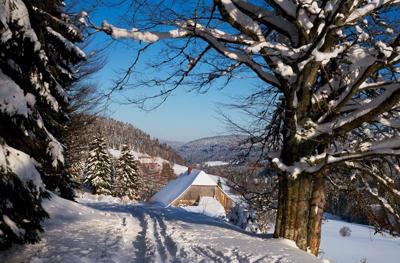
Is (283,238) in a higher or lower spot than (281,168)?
lower

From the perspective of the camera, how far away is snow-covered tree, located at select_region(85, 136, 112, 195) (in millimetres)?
42000

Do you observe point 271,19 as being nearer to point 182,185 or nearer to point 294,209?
point 294,209

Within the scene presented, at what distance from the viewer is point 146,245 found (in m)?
6.26

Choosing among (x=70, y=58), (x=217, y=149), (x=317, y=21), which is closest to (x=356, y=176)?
(x=217, y=149)

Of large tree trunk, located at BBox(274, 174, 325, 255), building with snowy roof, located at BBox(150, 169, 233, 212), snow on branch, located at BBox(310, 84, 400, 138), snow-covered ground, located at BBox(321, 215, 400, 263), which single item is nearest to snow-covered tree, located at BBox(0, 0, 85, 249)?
large tree trunk, located at BBox(274, 174, 325, 255)

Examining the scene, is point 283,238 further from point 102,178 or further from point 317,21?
point 102,178

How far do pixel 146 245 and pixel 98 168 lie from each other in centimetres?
3747

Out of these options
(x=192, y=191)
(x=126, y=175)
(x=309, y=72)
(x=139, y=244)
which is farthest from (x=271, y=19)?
(x=126, y=175)

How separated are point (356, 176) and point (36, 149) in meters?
6.08

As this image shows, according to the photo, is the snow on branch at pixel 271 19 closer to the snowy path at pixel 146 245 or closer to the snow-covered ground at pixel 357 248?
the snowy path at pixel 146 245

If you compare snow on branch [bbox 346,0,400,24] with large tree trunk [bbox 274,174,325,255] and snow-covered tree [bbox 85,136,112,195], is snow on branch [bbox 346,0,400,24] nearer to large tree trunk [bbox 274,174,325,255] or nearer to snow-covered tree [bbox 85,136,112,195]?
large tree trunk [bbox 274,174,325,255]

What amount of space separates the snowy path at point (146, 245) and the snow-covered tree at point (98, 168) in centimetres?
3506

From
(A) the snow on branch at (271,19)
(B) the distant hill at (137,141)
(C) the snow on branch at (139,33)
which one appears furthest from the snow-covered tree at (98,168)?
(B) the distant hill at (137,141)

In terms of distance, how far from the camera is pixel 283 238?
621 cm
